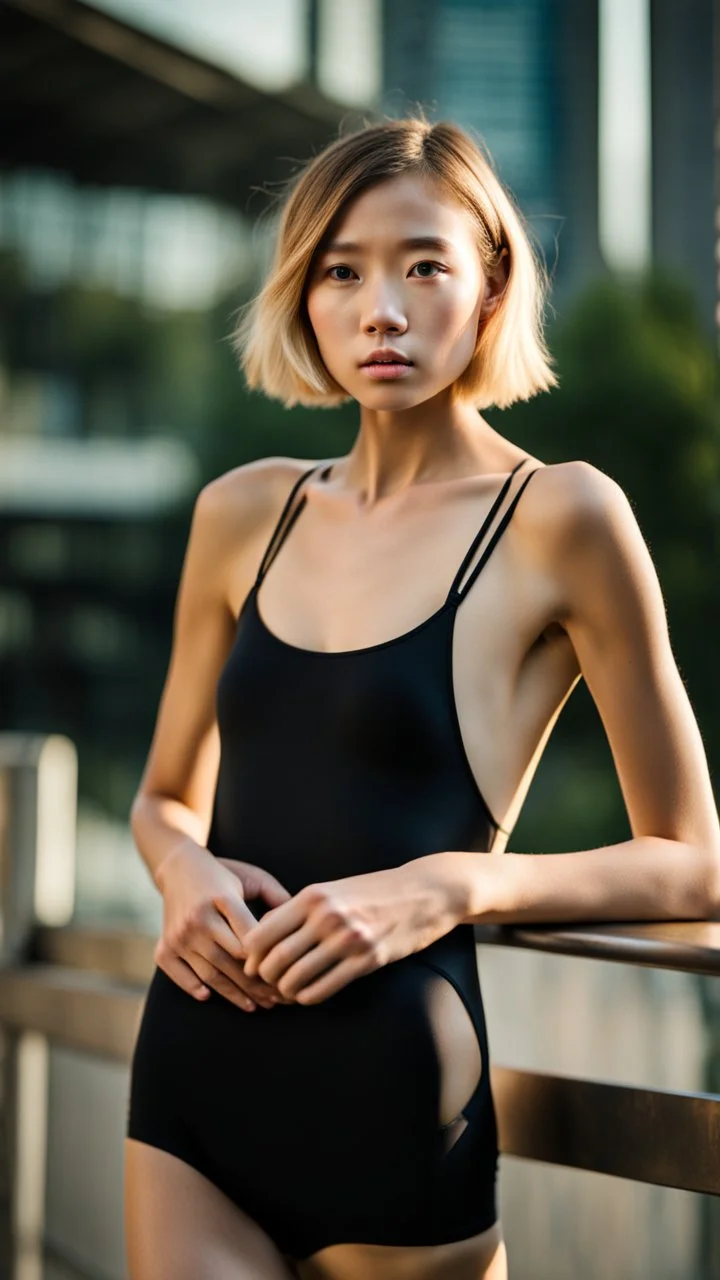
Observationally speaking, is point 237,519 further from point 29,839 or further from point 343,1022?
point 29,839

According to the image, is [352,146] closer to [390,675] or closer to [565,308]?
[390,675]

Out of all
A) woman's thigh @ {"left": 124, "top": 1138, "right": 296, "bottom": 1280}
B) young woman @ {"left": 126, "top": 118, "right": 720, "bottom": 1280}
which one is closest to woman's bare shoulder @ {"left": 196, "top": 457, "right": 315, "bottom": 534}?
young woman @ {"left": 126, "top": 118, "right": 720, "bottom": 1280}

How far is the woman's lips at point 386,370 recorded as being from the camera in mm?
1190

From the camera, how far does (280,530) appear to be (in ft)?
4.42

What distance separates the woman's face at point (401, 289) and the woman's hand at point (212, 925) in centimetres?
38

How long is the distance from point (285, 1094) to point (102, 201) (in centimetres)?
2363

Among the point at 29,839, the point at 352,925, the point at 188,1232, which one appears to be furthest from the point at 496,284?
the point at 29,839

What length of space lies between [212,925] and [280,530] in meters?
0.37

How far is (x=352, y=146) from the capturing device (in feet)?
A: 4.05

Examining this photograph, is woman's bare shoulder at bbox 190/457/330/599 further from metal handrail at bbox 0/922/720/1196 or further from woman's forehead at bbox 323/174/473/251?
metal handrail at bbox 0/922/720/1196

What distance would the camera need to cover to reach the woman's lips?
1.19 meters

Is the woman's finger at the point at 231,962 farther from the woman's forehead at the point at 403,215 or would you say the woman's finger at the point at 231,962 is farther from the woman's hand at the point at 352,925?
the woman's forehead at the point at 403,215

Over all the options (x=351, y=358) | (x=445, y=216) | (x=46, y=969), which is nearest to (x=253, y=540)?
(x=351, y=358)

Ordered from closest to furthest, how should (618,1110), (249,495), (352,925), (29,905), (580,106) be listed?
(352,925) < (618,1110) < (249,495) < (29,905) < (580,106)
